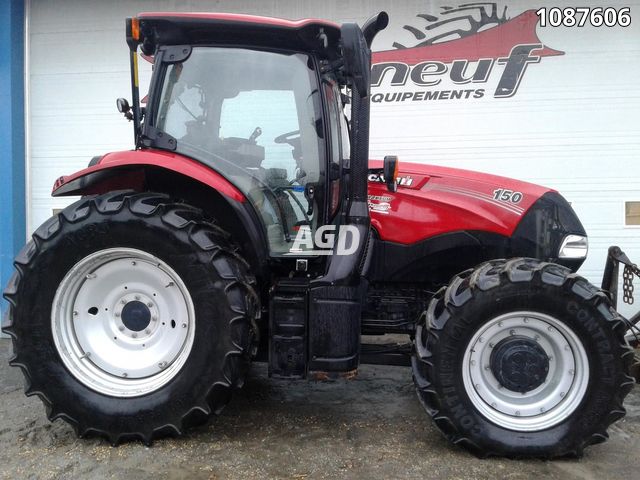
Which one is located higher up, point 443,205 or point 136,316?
point 443,205

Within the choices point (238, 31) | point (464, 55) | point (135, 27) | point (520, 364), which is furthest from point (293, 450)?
point (464, 55)

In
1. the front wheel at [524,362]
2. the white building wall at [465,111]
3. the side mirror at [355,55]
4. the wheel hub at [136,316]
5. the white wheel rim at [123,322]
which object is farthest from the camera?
the white building wall at [465,111]

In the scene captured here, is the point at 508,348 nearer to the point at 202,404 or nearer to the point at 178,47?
the point at 202,404

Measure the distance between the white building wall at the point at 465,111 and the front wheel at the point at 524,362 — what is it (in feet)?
9.97

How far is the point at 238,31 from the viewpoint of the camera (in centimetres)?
269

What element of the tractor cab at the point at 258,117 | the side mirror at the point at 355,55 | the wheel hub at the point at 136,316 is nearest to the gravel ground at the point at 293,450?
the wheel hub at the point at 136,316

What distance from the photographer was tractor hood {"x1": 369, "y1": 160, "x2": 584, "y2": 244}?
2.95m

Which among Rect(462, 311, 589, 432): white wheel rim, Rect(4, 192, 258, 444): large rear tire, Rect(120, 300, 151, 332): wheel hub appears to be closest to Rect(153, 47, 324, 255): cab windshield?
Rect(4, 192, 258, 444): large rear tire

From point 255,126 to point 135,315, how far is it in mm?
1201

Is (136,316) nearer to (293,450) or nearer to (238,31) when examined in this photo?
(293,450)

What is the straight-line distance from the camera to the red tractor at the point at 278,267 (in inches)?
97.7

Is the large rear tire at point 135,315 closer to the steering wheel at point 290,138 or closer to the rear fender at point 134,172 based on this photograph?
the rear fender at point 134,172

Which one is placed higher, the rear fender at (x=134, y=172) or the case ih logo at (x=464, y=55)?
the case ih logo at (x=464, y=55)

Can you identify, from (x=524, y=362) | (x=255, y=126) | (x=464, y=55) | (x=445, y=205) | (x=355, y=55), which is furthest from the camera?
(x=464, y=55)
